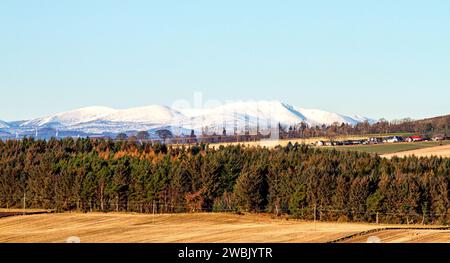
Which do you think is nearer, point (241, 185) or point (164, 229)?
point (164, 229)

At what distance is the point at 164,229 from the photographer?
10394 centimetres

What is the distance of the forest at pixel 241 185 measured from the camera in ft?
471

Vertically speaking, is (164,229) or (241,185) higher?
(241,185)

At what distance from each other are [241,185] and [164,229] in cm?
5302

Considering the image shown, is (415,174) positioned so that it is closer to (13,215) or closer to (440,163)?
(440,163)

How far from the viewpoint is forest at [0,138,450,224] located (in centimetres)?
14362

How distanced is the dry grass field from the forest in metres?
14.5

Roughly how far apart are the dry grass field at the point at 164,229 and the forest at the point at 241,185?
14.5 metres

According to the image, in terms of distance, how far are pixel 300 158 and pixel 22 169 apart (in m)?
59.3
